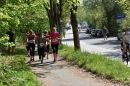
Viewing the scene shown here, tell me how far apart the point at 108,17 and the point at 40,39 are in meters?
45.7

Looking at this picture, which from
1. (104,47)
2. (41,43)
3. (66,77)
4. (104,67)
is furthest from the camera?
(104,47)

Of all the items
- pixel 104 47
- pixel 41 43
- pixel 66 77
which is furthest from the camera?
pixel 104 47

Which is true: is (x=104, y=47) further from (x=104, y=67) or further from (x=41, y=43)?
(x=104, y=67)

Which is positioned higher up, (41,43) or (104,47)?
(41,43)

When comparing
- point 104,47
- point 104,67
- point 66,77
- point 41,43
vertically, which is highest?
point 41,43

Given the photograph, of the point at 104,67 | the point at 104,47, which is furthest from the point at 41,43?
the point at 104,47

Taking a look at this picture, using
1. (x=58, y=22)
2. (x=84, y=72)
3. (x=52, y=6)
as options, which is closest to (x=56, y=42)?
(x=84, y=72)

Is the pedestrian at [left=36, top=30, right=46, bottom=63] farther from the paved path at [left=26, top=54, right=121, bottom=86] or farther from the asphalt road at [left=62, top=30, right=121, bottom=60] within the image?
the asphalt road at [left=62, top=30, right=121, bottom=60]

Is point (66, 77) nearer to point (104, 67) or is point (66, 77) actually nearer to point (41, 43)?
point (104, 67)

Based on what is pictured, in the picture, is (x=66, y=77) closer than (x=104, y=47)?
Yes

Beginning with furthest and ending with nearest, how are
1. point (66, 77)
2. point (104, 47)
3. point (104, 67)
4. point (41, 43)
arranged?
point (104, 47), point (41, 43), point (104, 67), point (66, 77)

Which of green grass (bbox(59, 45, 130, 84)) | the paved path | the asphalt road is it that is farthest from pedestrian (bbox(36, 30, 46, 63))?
the asphalt road

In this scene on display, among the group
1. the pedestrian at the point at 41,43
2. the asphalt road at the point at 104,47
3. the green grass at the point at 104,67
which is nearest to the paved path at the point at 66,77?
the green grass at the point at 104,67

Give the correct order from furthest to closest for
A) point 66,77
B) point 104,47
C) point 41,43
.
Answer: point 104,47 < point 41,43 < point 66,77
